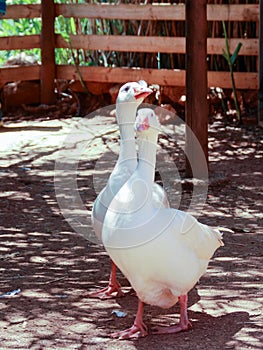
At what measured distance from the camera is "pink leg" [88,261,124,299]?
17.2 feet

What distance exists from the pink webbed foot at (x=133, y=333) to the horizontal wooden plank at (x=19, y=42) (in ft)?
28.9

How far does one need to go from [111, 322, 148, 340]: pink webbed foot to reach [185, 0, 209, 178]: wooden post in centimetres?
395

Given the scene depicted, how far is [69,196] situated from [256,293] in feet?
10.9

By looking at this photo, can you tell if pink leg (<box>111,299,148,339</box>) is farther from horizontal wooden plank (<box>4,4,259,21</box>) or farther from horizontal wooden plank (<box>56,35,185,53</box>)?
horizontal wooden plank (<box>56,35,185,53</box>)

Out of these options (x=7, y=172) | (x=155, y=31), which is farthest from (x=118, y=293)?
(x=155, y=31)

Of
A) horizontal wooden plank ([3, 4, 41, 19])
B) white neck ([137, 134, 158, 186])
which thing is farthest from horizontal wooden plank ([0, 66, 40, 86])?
white neck ([137, 134, 158, 186])

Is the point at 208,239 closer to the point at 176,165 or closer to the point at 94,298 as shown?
the point at 94,298

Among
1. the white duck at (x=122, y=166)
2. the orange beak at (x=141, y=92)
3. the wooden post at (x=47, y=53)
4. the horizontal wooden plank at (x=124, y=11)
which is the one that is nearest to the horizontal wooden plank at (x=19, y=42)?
the wooden post at (x=47, y=53)

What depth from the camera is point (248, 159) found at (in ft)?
31.5

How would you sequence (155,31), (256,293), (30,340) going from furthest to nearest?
(155,31), (256,293), (30,340)

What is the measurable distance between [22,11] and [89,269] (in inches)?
302

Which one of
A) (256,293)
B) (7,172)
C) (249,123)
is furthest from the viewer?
(249,123)

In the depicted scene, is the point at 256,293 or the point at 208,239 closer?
the point at 208,239

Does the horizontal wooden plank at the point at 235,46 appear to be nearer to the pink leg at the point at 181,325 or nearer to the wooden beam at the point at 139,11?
the wooden beam at the point at 139,11
